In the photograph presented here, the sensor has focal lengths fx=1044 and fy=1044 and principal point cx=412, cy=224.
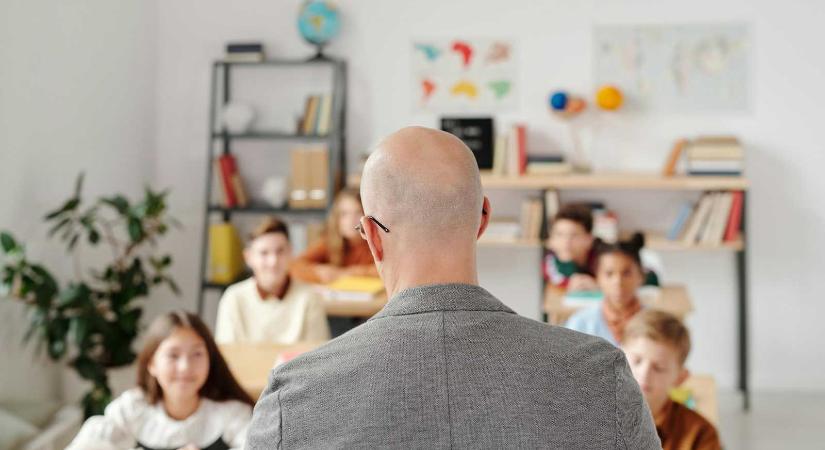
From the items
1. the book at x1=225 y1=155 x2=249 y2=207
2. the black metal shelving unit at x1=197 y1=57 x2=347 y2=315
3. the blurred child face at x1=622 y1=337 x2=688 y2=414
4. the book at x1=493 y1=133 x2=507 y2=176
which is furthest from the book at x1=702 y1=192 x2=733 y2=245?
the blurred child face at x1=622 y1=337 x2=688 y2=414

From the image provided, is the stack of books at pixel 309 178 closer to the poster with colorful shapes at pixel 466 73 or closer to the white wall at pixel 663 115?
the white wall at pixel 663 115

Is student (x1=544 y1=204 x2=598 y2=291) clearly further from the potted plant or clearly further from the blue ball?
the potted plant

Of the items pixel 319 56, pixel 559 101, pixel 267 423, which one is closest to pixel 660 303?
pixel 559 101

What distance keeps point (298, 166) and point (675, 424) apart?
348 cm

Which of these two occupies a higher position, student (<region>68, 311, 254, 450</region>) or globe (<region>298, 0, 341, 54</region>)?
globe (<region>298, 0, 341, 54</region>)

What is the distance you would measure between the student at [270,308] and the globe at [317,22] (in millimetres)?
1916

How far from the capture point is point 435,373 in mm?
1261

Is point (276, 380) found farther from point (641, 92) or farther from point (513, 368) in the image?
point (641, 92)

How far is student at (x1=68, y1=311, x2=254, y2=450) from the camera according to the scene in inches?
107

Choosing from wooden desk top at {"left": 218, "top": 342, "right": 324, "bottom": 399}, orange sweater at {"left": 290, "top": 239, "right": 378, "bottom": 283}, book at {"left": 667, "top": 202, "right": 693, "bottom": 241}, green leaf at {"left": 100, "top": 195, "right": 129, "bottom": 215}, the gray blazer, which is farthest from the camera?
book at {"left": 667, "top": 202, "right": 693, "bottom": 241}

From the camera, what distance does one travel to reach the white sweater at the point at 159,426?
8.87ft

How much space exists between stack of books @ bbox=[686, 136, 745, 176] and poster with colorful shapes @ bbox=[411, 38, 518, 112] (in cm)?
101

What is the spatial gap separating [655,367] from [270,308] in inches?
70.7

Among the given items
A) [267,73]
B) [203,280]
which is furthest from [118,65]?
[203,280]
